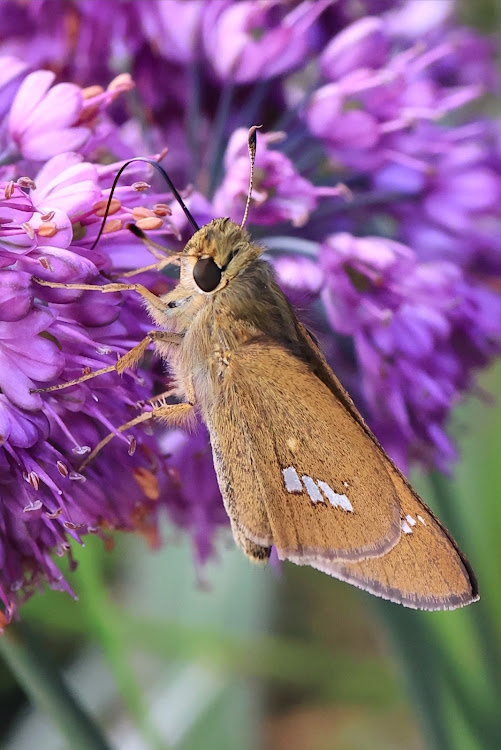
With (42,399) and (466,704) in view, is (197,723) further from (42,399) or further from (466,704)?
(42,399)

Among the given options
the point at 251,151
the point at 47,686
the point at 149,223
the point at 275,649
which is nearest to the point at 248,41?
the point at 251,151

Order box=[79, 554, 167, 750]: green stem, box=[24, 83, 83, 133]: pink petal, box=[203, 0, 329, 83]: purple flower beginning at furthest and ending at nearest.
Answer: box=[79, 554, 167, 750]: green stem → box=[203, 0, 329, 83]: purple flower → box=[24, 83, 83, 133]: pink petal

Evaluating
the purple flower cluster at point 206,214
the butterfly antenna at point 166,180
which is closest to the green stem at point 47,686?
the purple flower cluster at point 206,214

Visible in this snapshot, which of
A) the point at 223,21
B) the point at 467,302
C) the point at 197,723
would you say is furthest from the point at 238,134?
the point at 197,723

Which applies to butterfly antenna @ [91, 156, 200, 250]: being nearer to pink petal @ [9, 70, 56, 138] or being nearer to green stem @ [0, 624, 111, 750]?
pink petal @ [9, 70, 56, 138]

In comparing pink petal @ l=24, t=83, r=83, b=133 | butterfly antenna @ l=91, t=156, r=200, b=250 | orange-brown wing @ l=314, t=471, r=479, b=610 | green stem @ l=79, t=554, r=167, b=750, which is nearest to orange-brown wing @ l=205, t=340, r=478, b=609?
orange-brown wing @ l=314, t=471, r=479, b=610

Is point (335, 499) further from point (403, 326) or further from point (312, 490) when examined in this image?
point (403, 326)
